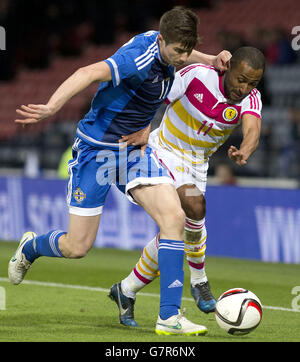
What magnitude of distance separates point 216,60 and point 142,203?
134 cm

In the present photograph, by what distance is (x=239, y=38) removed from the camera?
13062 mm

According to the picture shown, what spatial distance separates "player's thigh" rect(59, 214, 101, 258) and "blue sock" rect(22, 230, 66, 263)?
142 mm

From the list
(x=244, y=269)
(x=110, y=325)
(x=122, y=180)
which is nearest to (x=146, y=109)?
(x=122, y=180)

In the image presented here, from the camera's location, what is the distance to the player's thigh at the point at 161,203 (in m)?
5.42

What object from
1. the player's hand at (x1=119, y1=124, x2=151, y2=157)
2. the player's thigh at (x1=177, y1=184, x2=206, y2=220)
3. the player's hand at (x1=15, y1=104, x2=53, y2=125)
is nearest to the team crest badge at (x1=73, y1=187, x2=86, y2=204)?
the player's hand at (x1=119, y1=124, x2=151, y2=157)

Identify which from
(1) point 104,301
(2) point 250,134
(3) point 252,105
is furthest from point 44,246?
(3) point 252,105

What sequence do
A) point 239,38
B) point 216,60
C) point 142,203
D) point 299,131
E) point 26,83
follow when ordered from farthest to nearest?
point 26,83 < point 239,38 < point 299,131 < point 216,60 < point 142,203

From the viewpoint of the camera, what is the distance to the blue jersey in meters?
5.42

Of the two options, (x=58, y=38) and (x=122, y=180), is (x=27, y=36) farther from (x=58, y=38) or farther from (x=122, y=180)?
(x=122, y=180)

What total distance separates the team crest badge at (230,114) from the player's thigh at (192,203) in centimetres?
61

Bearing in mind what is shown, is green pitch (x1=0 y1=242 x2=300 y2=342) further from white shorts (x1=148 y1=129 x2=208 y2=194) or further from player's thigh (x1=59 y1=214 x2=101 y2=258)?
white shorts (x1=148 y1=129 x2=208 y2=194)

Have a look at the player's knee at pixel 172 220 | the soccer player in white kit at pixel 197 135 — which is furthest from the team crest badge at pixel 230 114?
the player's knee at pixel 172 220

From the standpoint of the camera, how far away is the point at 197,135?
6605 millimetres

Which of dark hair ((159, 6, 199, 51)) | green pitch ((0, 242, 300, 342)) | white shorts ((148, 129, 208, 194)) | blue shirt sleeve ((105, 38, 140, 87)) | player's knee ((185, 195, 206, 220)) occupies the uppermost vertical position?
dark hair ((159, 6, 199, 51))
